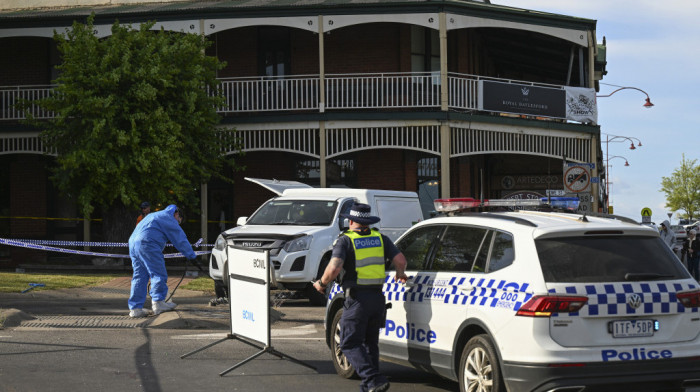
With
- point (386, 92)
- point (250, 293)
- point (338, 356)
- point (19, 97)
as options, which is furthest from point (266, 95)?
point (338, 356)

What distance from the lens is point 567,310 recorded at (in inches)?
258

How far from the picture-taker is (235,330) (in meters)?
9.47

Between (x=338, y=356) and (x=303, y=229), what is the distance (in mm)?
6833

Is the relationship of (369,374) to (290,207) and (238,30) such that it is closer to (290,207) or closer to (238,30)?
(290,207)

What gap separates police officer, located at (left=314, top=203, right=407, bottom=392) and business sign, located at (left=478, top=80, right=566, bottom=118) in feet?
56.2

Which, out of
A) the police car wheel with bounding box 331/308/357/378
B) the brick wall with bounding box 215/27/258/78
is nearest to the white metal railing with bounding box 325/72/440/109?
the brick wall with bounding box 215/27/258/78

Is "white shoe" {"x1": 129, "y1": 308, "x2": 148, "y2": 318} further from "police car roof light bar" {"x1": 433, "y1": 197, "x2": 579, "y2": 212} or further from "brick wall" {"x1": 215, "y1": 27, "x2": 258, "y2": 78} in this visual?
"brick wall" {"x1": 215, "y1": 27, "x2": 258, "y2": 78}

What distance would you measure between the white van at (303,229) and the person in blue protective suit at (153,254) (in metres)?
1.17

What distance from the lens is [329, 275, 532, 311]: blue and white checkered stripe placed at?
6727 millimetres

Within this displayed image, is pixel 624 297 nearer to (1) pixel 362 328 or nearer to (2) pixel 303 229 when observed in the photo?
(1) pixel 362 328

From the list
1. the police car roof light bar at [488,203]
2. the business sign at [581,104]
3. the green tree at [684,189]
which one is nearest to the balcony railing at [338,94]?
the business sign at [581,104]

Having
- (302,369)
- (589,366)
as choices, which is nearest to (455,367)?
(589,366)

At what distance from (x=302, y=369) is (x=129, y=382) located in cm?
173

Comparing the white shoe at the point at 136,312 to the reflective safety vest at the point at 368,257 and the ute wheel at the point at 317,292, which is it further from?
the reflective safety vest at the point at 368,257
